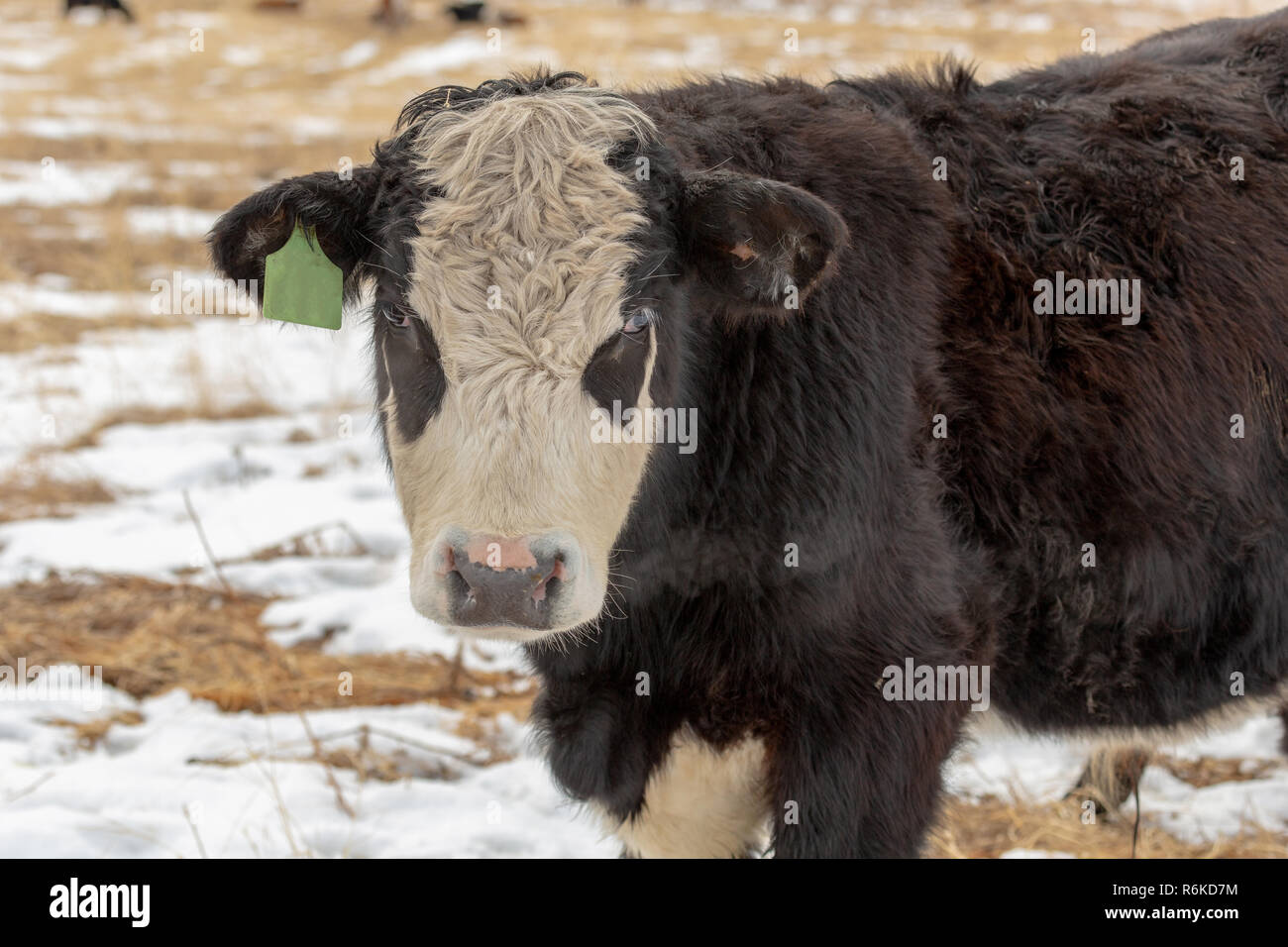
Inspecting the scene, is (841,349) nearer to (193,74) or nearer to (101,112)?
(101,112)

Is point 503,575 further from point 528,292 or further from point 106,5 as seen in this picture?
point 106,5

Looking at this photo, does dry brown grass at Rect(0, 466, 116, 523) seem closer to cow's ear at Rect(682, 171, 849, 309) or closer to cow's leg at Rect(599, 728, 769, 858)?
cow's leg at Rect(599, 728, 769, 858)

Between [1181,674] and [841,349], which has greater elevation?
[841,349]

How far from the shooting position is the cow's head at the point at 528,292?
2.36 m

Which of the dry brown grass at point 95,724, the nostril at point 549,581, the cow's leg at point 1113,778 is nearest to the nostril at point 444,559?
the nostril at point 549,581

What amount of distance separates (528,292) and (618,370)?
0.87ft

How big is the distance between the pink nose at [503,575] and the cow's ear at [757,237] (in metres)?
0.79

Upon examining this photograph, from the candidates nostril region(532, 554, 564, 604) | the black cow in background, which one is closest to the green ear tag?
nostril region(532, 554, 564, 604)

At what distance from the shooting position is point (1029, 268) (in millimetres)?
3156

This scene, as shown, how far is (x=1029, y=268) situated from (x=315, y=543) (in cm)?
419

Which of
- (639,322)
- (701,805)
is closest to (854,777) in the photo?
(701,805)

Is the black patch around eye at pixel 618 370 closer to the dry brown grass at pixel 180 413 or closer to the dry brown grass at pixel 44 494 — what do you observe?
the dry brown grass at pixel 44 494
